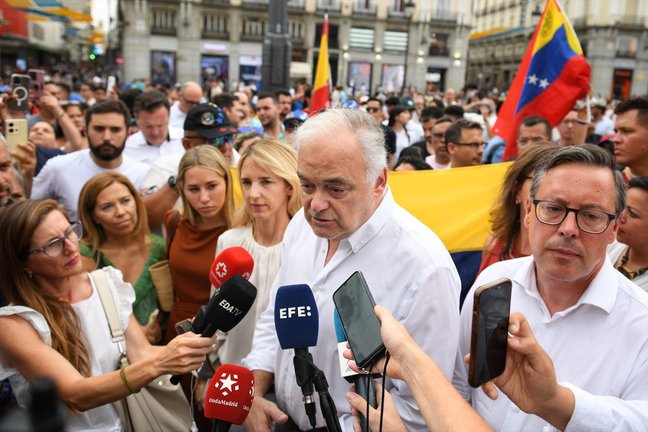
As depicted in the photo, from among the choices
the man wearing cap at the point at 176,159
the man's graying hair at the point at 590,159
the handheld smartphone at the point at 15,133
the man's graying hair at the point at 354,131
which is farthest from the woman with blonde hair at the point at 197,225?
the man's graying hair at the point at 590,159

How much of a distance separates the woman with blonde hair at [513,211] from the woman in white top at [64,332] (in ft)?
5.96

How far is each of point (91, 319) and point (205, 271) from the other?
93 centimetres

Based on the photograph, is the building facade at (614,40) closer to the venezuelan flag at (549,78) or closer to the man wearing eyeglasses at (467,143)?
the venezuelan flag at (549,78)

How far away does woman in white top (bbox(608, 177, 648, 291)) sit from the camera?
274 cm

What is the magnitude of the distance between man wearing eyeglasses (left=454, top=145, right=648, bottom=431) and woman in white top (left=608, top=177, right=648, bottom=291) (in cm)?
101

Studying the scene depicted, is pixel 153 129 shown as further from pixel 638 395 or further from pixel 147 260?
pixel 638 395

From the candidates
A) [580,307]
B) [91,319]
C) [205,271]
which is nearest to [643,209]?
[580,307]

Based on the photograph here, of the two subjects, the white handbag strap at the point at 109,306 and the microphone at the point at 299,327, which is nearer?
the microphone at the point at 299,327

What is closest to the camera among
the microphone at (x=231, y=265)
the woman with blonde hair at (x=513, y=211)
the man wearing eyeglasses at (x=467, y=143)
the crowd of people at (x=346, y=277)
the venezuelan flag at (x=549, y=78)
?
the crowd of people at (x=346, y=277)

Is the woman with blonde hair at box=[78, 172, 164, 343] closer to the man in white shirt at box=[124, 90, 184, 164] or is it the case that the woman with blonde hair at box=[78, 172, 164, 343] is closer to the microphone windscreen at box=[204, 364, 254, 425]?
the microphone windscreen at box=[204, 364, 254, 425]

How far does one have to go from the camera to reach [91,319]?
100 inches

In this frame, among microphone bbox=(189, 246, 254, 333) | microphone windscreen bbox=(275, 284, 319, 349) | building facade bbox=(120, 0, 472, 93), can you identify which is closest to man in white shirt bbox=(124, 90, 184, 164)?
microphone bbox=(189, 246, 254, 333)

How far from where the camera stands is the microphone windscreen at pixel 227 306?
6.47 ft

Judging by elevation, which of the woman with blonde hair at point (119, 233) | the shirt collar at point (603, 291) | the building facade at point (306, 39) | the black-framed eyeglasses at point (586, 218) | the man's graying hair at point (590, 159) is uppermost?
the building facade at point (306, 39)
